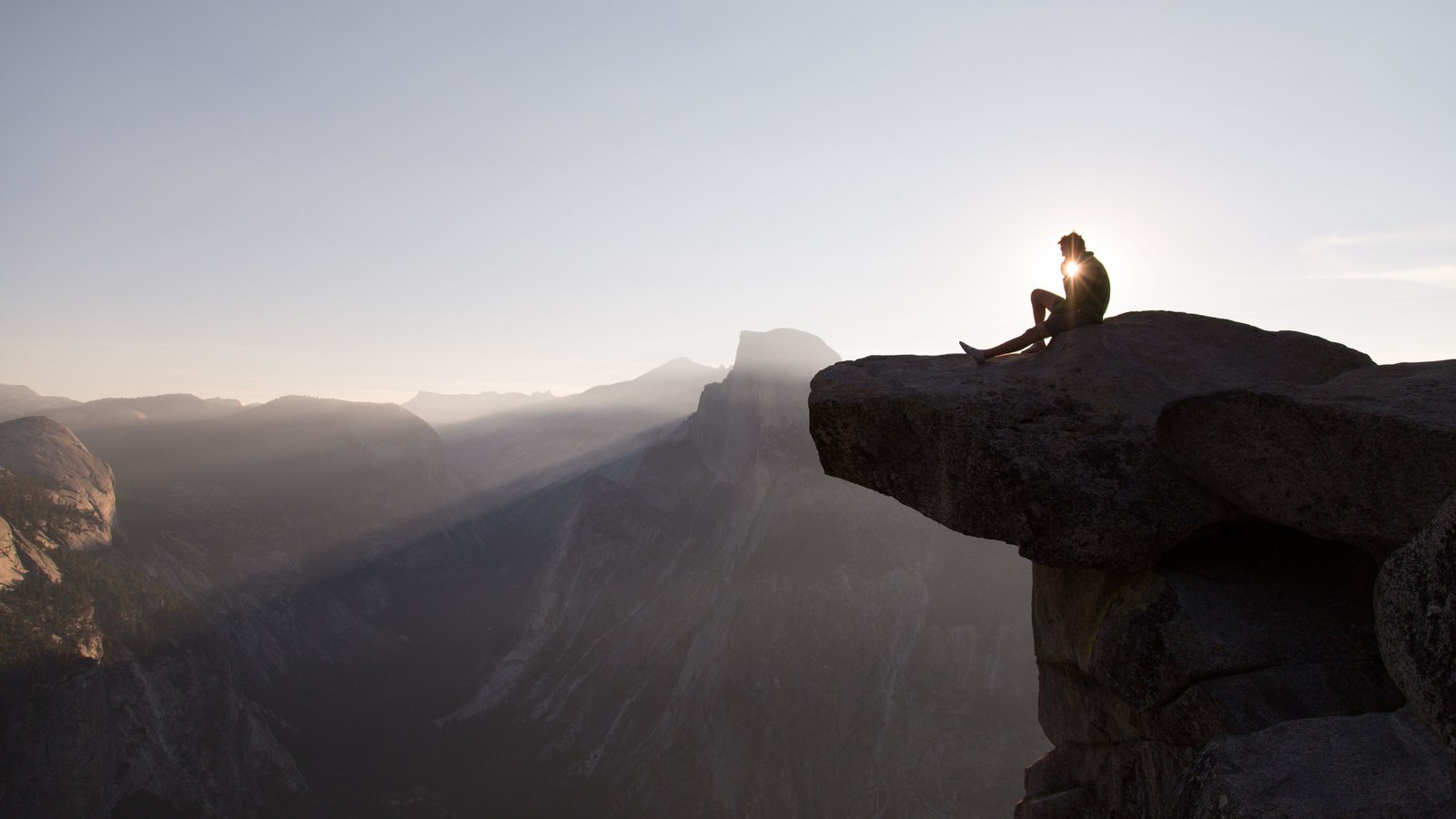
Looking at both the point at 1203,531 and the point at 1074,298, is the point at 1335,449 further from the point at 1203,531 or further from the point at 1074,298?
the point at 1074,298

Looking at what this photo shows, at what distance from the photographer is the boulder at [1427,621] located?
158 inches

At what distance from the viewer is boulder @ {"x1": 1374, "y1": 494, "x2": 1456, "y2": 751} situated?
401 centimetres

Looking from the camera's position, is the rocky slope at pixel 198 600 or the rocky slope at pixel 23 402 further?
the rocky slope at pixel 23 402

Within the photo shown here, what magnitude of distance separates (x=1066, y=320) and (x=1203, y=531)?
4020 millimetres

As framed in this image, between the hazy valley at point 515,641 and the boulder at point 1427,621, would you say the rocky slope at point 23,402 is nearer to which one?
the hazy valley at point 515,641

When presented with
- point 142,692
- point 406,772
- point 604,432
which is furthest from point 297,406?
point 406,772

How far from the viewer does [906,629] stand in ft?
154

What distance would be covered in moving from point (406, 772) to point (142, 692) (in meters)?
20.2

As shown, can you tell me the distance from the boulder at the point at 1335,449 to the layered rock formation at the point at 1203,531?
2 cm

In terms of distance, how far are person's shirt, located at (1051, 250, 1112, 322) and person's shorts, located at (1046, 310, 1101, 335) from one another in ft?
0.15

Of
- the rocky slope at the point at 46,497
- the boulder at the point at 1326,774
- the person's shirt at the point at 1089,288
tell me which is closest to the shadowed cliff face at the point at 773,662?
the rocky slope at the point at 46,497

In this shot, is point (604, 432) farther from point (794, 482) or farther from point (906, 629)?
point (906, 629)

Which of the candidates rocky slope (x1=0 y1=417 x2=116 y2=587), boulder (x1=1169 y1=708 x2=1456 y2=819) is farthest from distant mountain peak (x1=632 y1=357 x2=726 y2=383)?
boulder (x1=1169 y1=708 x2=1456 y2=819)

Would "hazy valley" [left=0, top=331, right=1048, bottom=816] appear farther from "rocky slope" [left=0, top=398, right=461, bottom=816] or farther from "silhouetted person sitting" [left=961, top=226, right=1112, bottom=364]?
"silhouetted person sitting" [left=961, top=226, right=1112, bottom=364]
